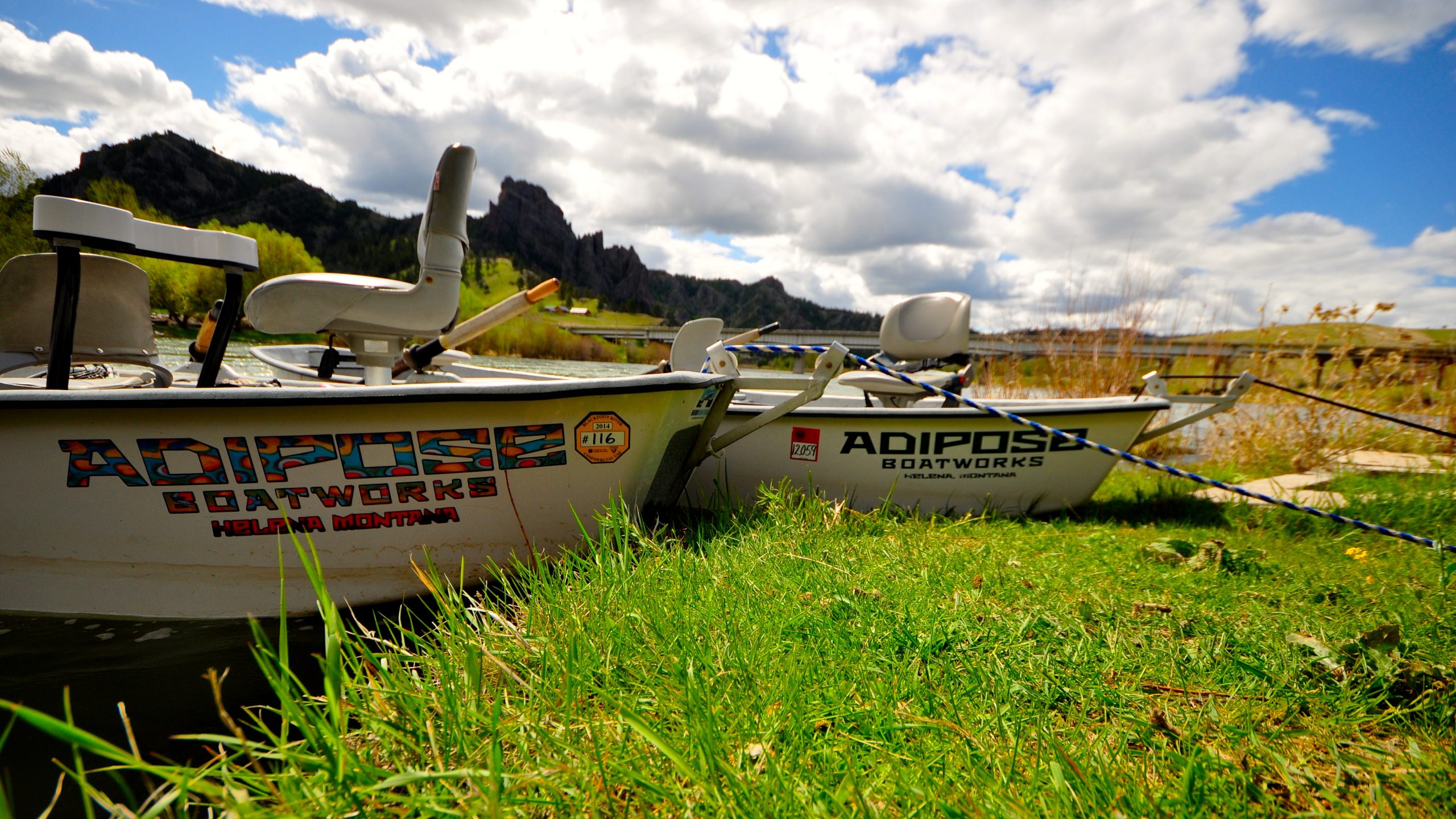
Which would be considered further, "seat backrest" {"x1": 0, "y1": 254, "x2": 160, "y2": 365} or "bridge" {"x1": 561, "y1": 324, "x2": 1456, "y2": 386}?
"bridge" {"x1": 561, "y1": 324, "x2": 1456, "y2": 386}

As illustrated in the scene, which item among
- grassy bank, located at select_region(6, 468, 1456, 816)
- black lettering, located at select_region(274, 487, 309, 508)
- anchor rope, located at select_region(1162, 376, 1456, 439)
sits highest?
anchor rope, located at select_region(1162, 376, 1456, 439)

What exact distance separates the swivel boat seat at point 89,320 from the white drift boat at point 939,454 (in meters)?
3.32

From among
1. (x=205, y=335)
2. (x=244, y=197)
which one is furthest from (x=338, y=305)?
(x=244, y=197)

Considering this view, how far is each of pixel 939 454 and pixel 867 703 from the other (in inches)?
114

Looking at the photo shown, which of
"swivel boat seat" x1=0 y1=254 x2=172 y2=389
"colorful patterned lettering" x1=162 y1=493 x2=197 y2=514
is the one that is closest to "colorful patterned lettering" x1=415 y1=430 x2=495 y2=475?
"colorful patterned lettering" x1=162 y1=493 x2=197 y2=514

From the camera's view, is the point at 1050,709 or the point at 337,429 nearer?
the point at 1050,709

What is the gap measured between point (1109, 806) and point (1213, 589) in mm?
1850

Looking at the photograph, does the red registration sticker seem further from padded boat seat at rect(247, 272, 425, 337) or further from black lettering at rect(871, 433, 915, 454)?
padded boat seat at rect(247, 272, 425, 337)

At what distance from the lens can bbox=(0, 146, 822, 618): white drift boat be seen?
8.30ft

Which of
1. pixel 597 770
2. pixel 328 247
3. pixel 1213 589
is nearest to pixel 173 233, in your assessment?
pixel 597 770

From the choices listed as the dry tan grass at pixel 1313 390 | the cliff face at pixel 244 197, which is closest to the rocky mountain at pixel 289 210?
the cliff face at pixel 244 197

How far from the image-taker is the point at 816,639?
1.87 metres

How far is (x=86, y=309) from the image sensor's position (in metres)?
3.48

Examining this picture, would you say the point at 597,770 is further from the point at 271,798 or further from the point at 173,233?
the point at 173,233
